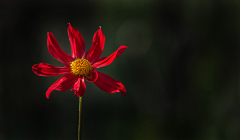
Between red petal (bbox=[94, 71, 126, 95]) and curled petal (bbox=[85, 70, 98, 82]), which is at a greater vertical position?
curled petal (bbox=[85, 70, 98, 82])

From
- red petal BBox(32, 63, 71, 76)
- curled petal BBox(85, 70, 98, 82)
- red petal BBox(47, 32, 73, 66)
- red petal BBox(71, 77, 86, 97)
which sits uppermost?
red petal BBox(47, 32, 73, 66)

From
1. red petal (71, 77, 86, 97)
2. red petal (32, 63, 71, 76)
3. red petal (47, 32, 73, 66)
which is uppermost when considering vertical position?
red petal (47, 32, 73, 66)

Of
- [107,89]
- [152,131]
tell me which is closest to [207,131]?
[152,131]

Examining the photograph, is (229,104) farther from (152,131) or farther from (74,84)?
(74,84)

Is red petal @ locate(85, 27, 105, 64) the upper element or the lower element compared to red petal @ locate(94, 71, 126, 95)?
upper
